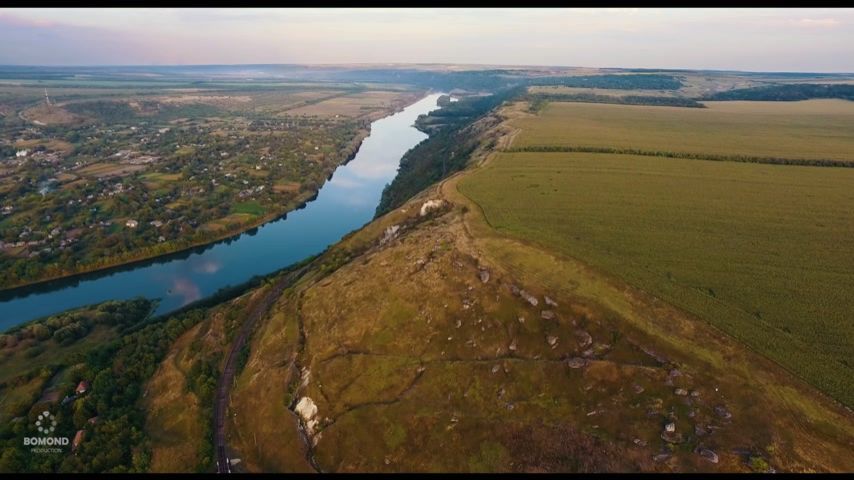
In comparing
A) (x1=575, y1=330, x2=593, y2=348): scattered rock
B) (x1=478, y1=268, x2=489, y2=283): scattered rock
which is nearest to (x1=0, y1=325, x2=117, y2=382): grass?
(x1=478, y1=268, x2=489, y2=283): scattered rock

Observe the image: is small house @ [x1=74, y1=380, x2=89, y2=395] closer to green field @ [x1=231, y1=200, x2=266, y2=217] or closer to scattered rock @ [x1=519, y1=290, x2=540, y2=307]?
scattered rock @ [x1=519, y1=290, x2=540, y2=307]

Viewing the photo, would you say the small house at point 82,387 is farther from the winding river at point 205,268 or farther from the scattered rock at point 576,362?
the scattered rock at point 576,362

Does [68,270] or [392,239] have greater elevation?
[392,239]

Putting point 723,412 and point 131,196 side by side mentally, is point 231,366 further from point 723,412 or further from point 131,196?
point 131,196

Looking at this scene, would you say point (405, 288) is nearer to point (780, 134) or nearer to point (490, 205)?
point (490, 205)

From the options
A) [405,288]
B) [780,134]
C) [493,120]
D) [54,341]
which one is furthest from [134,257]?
[780,134]

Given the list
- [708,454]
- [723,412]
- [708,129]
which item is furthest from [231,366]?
[708,129]

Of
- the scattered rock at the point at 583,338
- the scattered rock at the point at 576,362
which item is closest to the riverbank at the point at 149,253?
the scattered rock at the point at 583,338
